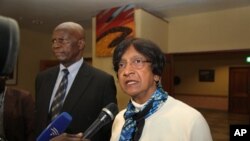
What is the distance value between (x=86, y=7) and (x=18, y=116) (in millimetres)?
3575

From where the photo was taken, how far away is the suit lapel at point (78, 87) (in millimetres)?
1699

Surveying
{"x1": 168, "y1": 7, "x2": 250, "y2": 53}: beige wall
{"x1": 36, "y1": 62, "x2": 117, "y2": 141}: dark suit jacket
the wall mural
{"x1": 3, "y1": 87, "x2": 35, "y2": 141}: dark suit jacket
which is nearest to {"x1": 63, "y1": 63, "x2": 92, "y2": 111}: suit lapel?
{"x1": 36, "y1": 62, "x2": 117, "y2": 141}: dark suit jacket

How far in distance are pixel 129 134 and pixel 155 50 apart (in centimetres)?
42

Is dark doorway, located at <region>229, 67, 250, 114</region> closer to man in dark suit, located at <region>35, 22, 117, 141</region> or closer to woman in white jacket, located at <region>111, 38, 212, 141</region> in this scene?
man in dark suit, located at <region>35, 22, 117, 141</region>

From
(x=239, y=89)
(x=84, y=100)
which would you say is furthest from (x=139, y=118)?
(x=239, y=89)

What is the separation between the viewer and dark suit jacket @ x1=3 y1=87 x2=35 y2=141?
156cm

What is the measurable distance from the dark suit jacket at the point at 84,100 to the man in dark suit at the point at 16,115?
10 centimetres

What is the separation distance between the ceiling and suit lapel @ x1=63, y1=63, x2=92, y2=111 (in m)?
2.94

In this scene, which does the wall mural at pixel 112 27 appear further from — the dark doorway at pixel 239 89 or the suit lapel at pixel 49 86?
the dark doorway at pixel 239 89

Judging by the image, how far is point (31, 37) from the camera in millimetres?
7164

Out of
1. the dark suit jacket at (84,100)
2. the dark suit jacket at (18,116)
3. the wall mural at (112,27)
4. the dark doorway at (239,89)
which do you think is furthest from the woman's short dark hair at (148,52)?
the dark doorway at (239,89)

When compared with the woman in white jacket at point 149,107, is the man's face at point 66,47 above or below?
above

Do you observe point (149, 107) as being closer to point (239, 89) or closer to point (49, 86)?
point (49, 86)

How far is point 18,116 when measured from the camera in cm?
160
